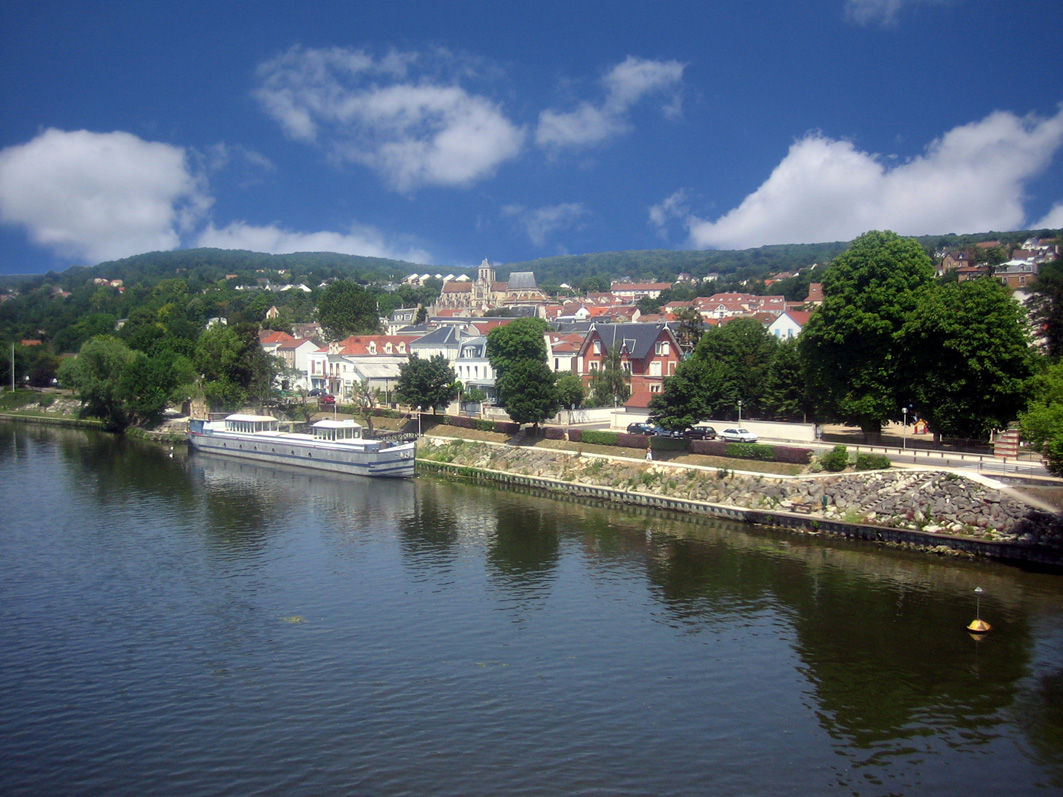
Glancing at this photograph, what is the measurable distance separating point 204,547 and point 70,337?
105 meters

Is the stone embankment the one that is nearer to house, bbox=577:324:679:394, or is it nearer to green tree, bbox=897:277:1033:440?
green tree, bbox=897:277:1033:440

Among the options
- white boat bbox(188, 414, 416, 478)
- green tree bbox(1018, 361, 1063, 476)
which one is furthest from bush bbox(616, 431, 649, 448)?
green tree bbox(1018, 361, 1063, 476)

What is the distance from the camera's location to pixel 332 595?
2758 centimetres

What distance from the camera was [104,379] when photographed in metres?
74.2

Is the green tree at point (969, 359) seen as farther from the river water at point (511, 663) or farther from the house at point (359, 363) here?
the house at point (359, 363)

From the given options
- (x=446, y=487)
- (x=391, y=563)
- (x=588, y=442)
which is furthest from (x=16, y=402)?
(x=391, y=563)

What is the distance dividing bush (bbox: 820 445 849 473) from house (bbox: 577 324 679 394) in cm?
2650

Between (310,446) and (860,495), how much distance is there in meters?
35.9

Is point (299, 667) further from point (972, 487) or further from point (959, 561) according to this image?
point (972, 487)

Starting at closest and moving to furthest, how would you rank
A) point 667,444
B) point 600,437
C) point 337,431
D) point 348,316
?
point 667,444 < point 600,437 < point 337,431 < point 348,316

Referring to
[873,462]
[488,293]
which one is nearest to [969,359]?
[873,462]

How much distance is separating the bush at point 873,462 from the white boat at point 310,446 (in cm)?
2648

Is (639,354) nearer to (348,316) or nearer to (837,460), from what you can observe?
(837,460)

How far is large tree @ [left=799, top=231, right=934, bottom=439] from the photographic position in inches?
1681
